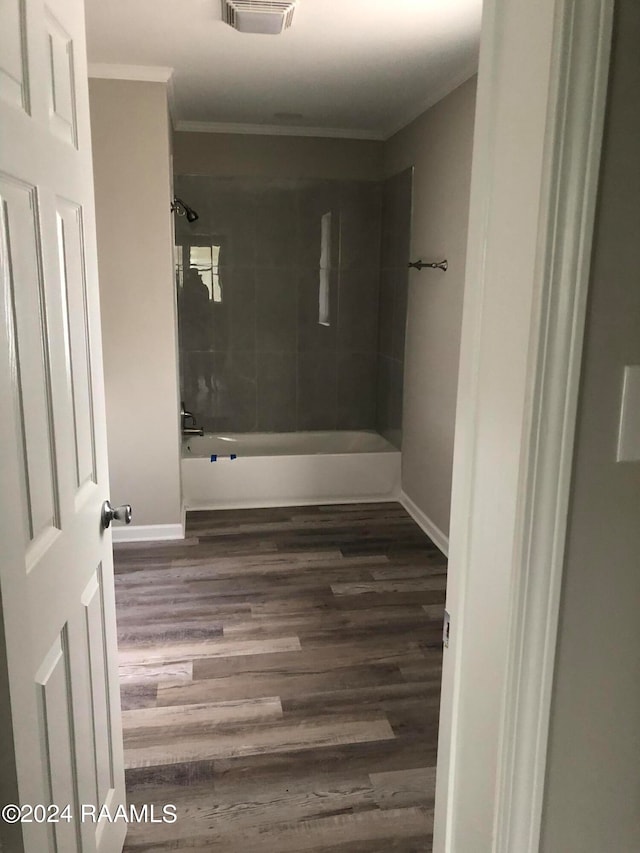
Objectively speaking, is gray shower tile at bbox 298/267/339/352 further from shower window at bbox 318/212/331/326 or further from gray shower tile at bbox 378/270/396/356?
gray shower tile at bbox 378/270/396/356

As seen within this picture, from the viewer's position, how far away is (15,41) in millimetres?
→ 1030

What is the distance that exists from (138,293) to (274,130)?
1744 mm

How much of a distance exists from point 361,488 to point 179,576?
1541mm

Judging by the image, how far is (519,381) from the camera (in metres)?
0.88

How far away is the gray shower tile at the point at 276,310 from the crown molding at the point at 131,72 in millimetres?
1620

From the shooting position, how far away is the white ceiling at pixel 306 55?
256cm

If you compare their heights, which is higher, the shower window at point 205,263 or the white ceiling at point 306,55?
the white ceiling at point 306,55

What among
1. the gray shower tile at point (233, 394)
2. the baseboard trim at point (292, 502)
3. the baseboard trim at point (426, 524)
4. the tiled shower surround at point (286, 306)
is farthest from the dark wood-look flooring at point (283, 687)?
the tiled shower surround at point (286, 306)

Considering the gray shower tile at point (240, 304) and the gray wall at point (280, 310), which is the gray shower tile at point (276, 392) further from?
the gray shower tile at point (240, 304)

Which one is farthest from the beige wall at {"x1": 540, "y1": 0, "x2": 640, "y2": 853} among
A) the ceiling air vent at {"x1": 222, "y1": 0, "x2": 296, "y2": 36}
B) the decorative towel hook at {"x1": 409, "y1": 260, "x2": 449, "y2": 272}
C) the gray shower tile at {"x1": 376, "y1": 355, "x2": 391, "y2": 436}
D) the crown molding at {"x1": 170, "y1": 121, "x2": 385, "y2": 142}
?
the crown molding at {"x1": 170, "y1": 121, "x2": 385, "y2": 142}

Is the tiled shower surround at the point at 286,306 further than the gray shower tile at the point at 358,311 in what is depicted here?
No

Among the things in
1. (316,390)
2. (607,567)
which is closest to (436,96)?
(316,390)

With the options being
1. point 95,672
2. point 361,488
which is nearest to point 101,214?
point 361,488

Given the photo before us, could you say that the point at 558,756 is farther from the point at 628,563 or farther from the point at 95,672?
the point at 95,672
